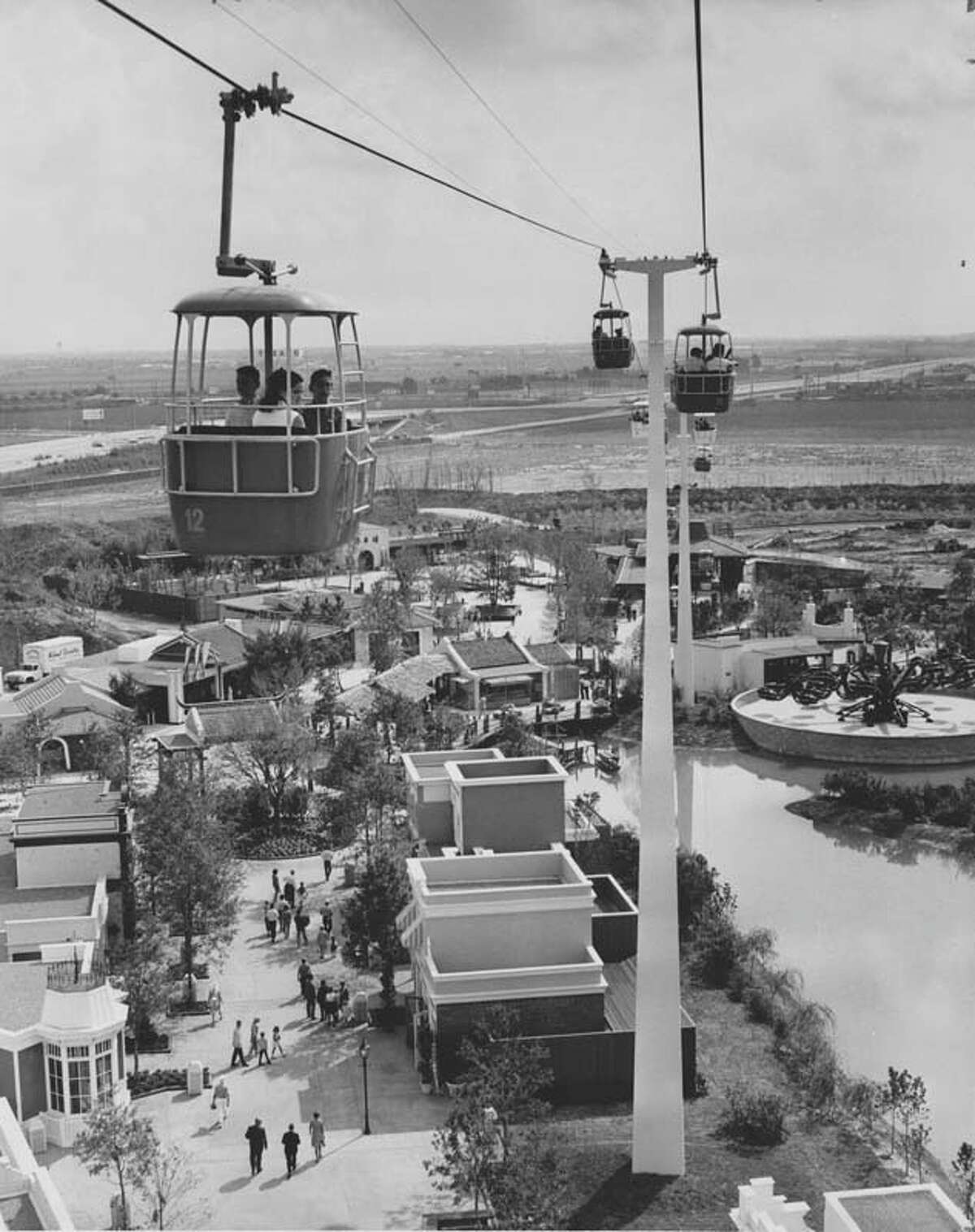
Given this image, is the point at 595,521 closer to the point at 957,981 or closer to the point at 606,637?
the point at 606,637

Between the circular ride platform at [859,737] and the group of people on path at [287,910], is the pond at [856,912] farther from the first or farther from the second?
the group of people on path at [287,910]

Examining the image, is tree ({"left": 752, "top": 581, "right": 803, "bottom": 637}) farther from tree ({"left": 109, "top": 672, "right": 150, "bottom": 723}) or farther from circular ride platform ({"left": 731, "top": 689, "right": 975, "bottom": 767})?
tree ({"left": 109, "top": 672, "right": 150, "bottom": 723})

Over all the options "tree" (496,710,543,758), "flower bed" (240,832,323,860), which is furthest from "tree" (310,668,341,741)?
"flower bed" (240,832,323,860)

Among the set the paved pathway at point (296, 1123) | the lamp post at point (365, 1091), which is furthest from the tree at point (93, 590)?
the lamp post at point (365, 1091)

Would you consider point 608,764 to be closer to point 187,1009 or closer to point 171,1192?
point 187,1009

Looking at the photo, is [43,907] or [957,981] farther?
[957,981]

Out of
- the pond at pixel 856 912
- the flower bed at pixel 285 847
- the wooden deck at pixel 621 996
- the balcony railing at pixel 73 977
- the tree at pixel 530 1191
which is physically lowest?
the pond at pixel 856 912

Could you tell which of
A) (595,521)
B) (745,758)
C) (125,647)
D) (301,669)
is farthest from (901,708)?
(595,521)
